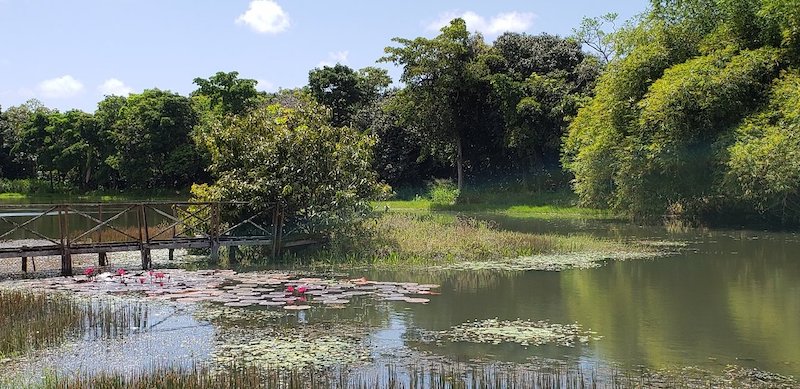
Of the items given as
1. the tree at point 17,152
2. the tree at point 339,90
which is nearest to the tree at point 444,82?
the tree at point 339,90

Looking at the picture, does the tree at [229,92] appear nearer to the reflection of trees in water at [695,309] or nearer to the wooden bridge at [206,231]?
the wooden bridge at [206,231]

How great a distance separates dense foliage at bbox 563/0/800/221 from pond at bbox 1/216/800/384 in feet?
33.1

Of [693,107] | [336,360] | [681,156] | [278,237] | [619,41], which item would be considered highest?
[619,41]

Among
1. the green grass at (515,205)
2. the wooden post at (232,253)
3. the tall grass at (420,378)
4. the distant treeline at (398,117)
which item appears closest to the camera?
the tall grass at (420,378)

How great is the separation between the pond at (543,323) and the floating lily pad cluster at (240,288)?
11.2 inches

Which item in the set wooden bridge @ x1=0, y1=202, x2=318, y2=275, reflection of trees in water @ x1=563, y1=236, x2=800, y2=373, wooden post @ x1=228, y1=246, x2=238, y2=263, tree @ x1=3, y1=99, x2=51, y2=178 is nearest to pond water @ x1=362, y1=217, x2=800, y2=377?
reflection of trees in water @ x1=563, y1=236, x2=800, y2=373

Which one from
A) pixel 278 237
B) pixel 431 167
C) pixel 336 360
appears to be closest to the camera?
pixel 336 360

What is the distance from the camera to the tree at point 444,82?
43.7 m

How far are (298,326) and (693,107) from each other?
2250 cm

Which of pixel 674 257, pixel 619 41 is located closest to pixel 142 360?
pixel 674 257

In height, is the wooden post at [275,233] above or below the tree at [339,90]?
below

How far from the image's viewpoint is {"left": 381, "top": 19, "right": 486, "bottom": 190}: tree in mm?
43719

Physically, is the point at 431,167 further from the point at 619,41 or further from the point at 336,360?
the point at 336,360

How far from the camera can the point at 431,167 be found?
5431 cm
